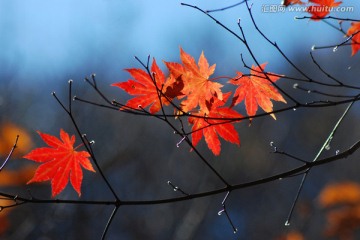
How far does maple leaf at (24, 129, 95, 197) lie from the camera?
1.42 meters

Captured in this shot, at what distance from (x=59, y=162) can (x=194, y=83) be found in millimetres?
549

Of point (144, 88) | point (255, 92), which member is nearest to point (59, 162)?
point (144, 88)

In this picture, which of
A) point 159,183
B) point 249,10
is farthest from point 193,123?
point 159,183

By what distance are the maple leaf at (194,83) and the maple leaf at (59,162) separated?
407 mm

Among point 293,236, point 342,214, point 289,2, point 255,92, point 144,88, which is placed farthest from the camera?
point 342,214

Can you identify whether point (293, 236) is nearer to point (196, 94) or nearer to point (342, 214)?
point (342, 214)

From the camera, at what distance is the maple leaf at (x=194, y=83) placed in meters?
1.46

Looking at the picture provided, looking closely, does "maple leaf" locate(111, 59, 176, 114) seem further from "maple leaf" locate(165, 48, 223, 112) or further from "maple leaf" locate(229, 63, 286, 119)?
"maple leaf" locate(229, 63, 286, 119)

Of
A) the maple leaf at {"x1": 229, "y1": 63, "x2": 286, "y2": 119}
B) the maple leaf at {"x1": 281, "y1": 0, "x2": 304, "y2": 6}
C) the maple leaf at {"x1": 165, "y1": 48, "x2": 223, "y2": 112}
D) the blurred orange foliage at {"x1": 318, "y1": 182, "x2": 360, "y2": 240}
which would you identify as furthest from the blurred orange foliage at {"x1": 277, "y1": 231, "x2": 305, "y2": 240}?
the maple leaf at {"x1": 281, "y1": 0, "x2": 304, "y2": 6}

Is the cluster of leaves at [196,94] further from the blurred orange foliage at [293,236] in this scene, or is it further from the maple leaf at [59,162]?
the blurred orange foliage at [293,236]

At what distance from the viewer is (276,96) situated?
1524 millimetres

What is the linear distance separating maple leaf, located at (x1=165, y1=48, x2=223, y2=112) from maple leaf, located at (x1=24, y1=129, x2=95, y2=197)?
1.33ft

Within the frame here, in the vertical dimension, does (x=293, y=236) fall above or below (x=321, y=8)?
above

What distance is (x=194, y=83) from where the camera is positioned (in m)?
1.52
